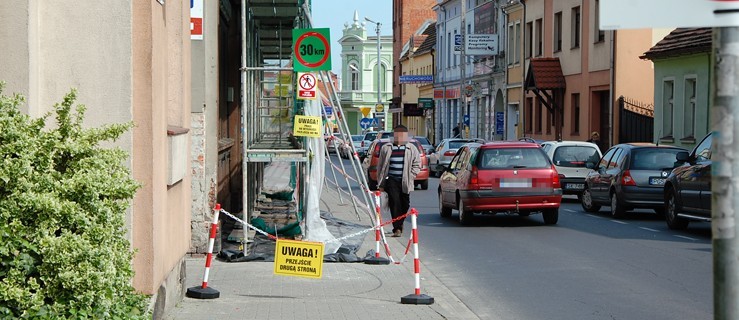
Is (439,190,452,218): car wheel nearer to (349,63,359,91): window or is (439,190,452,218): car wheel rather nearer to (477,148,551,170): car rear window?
(477,148,551,170): car rear window

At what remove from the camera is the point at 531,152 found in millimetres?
20594

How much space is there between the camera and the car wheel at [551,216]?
67.6ft

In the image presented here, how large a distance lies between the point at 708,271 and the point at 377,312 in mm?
5086

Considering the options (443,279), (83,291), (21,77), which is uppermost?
(21,77)

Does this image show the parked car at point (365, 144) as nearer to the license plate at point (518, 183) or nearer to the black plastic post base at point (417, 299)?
the license plate at point (518, 183)

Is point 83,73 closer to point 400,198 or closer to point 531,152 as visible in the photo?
point 400,198

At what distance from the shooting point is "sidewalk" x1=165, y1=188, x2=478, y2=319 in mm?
10156

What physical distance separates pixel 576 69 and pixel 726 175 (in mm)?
39571

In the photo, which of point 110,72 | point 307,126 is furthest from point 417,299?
point 307,126

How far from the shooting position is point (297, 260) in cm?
1127

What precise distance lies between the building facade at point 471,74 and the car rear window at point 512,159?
33606mm

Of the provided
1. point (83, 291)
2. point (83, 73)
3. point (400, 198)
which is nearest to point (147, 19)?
point (83, 73)

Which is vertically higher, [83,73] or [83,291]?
[83,73]

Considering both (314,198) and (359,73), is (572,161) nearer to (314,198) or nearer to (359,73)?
(314,198)
